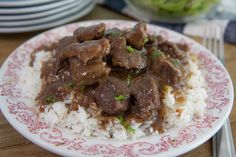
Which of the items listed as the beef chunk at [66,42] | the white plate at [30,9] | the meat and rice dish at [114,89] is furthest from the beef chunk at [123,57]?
the white plate at [30,9]

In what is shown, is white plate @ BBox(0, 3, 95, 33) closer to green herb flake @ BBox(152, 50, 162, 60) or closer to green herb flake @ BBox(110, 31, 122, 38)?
green herb flake @ BBox(110, 31, 122, 38)

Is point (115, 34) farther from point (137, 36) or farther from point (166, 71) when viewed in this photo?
point (166, 71)

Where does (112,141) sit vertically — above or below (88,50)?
below

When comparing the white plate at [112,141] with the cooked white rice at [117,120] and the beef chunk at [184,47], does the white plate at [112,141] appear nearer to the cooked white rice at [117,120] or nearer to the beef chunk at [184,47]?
the cooked white rice at [117,120]

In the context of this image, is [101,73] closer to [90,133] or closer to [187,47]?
[90,133]

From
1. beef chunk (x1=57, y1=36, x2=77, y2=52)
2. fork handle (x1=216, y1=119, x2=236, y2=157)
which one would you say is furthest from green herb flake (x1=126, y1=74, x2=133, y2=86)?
fork handle (x1=216, y1=119, x2=236, y2=157)

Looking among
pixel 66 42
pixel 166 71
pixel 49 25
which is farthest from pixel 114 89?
pixel 49 25
